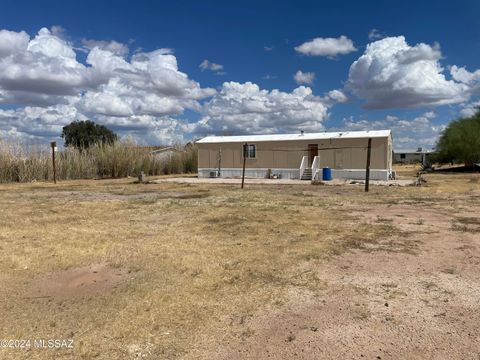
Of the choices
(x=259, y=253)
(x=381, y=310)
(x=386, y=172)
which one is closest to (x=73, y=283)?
(x=259, y=253)

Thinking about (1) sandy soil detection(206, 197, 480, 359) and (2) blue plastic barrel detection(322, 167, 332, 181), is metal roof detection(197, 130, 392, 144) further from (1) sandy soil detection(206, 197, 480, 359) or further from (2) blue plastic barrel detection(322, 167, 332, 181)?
(1) sandy soil detection(206, 197, 480, 359)

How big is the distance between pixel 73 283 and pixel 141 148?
27060 mm

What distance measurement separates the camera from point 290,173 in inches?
1049

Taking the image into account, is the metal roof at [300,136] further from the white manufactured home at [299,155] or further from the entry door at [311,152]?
the entry door at [311,152]

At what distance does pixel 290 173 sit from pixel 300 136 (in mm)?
2427

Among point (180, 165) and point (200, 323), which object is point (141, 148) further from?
point (200, 323)

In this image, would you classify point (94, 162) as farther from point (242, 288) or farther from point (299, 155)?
point (242, 288)

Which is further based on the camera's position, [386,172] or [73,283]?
[386,172]

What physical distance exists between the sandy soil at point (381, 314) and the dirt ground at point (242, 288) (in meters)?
0.02

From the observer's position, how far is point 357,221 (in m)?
Result: 9.44

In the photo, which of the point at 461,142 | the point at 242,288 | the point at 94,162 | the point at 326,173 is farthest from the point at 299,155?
the point at 242,288

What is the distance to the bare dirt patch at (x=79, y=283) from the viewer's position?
471cm

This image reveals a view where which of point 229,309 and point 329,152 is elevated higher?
point 329,152

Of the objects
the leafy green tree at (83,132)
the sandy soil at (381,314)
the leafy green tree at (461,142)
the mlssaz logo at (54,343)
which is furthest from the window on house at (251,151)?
the leafy green tree at (83,132)
